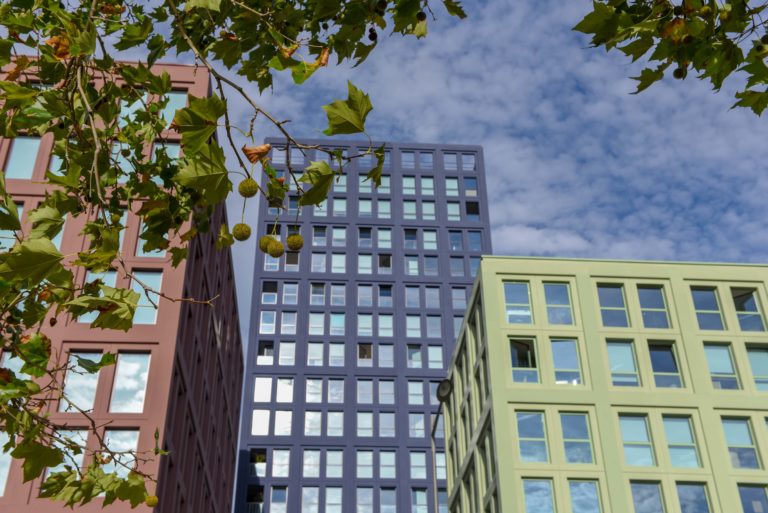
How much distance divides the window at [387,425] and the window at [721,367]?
38248 mm

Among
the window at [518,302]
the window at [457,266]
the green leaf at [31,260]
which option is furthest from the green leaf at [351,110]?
the window at [457,266]

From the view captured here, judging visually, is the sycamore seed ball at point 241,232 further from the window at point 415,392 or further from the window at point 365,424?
the window at point 415,392

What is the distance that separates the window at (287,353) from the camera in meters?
74.1

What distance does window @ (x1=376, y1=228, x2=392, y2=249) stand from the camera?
80.5m

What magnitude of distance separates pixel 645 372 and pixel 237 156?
3415 centimetres

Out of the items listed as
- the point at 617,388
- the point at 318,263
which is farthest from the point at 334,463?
the point at 617,388

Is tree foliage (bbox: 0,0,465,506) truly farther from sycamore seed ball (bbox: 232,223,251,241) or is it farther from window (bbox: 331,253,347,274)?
window (bbox: 331,253,347,274)

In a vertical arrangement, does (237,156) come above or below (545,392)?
below

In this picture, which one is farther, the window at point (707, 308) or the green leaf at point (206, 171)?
the window at point (707, 308)

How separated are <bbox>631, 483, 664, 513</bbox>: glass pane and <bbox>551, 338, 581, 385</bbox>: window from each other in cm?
484

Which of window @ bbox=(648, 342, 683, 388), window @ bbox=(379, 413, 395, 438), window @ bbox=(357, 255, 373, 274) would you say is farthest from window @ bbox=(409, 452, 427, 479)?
window @ bbox=(648, 342, 683, 388)

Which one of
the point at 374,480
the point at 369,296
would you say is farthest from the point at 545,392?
the point at 369,296

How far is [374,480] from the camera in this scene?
225 feet

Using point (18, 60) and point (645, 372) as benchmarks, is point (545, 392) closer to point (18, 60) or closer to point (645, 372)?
point (645, 372)
